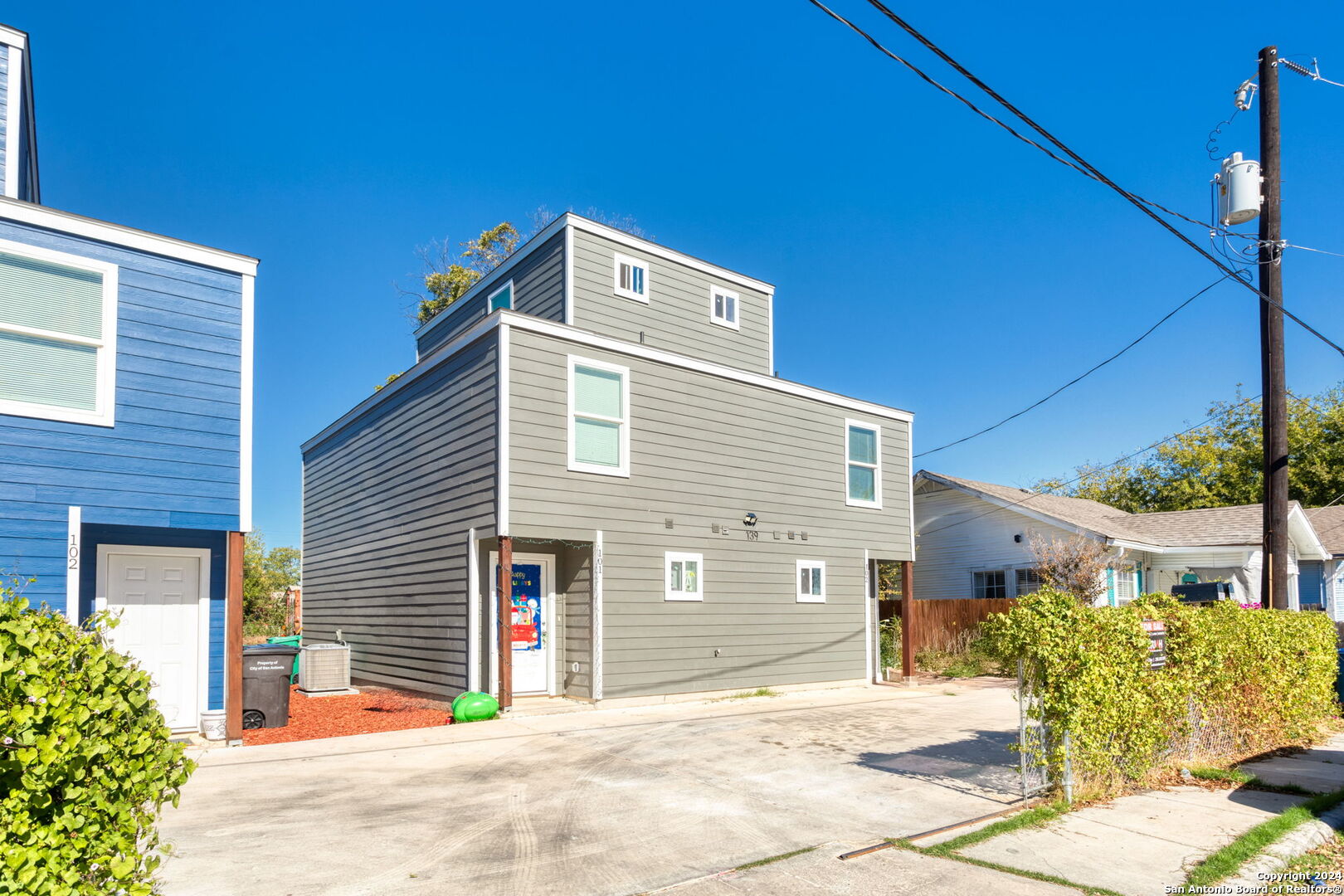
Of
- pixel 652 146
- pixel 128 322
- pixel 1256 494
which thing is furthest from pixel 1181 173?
pixel 1256 494

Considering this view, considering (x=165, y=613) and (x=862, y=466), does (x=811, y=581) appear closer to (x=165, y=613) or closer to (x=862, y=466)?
(x=862, y=466)

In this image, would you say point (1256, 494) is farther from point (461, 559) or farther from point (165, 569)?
point (165, 569)

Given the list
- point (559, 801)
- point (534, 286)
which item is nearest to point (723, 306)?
point (534, 286)

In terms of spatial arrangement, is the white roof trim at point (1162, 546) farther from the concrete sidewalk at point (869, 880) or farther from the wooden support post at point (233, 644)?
the wooden support post at point (233, 644)

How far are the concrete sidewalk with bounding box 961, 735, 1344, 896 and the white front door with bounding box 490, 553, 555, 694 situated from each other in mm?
8146

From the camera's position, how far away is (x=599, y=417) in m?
13.0

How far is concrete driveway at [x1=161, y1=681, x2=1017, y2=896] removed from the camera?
5215 mm

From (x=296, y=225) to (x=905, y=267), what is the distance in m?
18.7

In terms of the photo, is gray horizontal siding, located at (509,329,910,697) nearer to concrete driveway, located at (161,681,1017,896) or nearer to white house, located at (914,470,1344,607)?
concrete driveway, located at (161,681,1017,896)

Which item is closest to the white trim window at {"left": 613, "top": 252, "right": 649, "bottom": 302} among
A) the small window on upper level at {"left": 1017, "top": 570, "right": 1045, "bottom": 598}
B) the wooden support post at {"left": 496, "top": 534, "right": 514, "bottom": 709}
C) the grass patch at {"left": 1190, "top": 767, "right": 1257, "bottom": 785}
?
the wooden support post at {"left": 496, "top": 534, "right": 514, "bottom": 709}

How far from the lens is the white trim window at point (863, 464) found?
17.3 meters

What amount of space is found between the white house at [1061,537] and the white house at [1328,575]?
1.01 meters

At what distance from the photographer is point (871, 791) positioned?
7.44 metres

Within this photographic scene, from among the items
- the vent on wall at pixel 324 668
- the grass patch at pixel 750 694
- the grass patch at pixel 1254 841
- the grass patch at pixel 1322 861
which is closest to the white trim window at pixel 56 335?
the vent on wall at pixel 324 668
